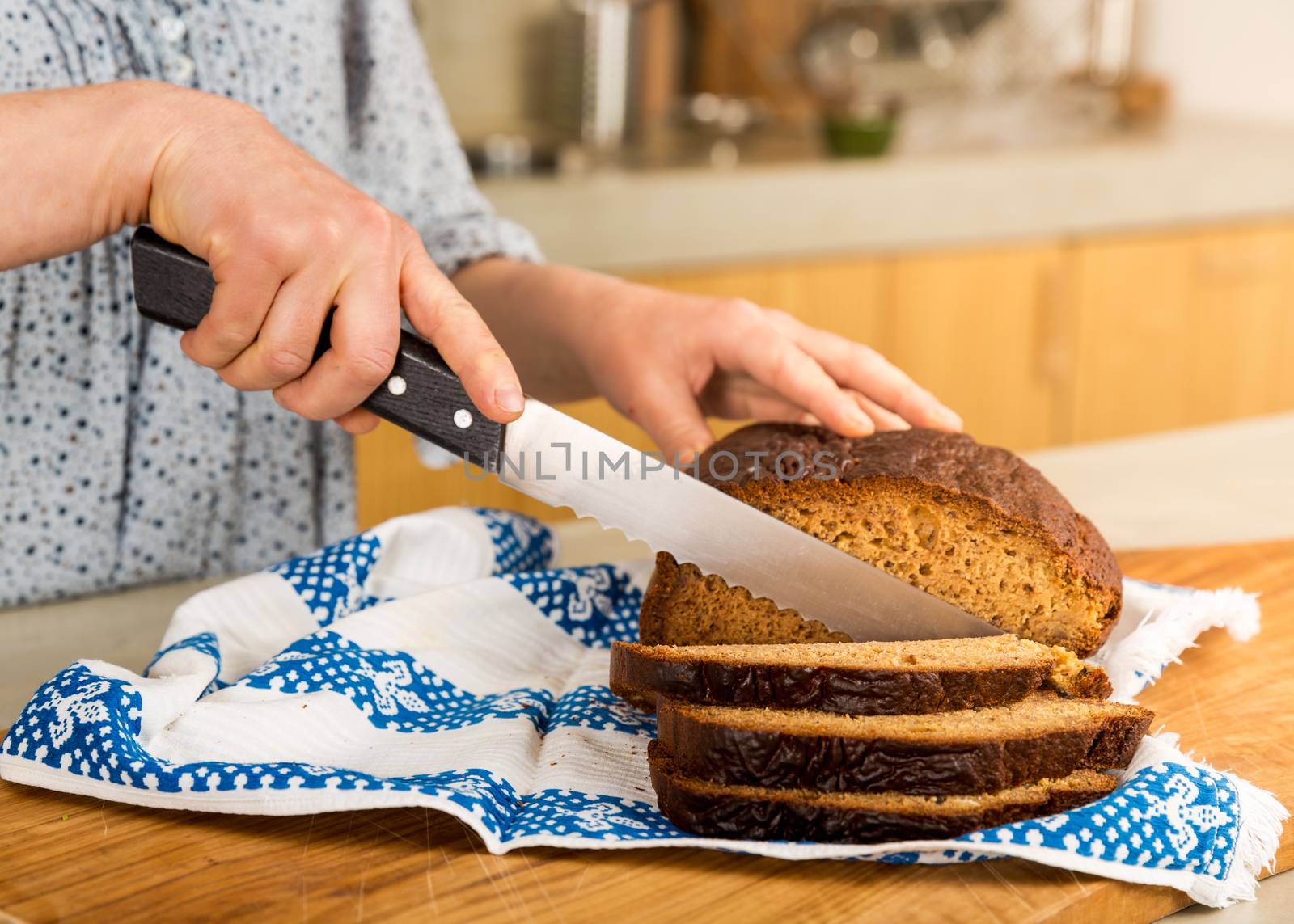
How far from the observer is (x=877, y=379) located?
1620mm

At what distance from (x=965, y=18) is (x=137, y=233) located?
3877 millimetres

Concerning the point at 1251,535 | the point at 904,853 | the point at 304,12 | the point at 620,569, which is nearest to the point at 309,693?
the point at 620,569

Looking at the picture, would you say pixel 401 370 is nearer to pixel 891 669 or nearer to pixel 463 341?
pixel 463 341

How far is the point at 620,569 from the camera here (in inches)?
65.5

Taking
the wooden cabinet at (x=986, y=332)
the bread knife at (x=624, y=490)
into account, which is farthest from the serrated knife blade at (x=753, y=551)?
the wooden cabinet at (x=986, y=332)

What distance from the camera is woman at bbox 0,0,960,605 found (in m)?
1.22

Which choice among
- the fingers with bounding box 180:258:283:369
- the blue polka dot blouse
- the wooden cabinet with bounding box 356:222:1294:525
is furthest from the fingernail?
the wooden cabinet with bounding box 356:222:1294:525

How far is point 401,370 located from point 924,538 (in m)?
0.58

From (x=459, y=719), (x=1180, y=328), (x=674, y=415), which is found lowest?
(x=1180, y=328)

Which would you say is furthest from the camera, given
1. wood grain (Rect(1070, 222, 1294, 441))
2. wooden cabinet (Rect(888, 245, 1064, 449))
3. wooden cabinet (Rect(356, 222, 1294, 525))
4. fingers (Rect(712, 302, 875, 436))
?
wood grain (Rect(1070, 222, 1294, 441))

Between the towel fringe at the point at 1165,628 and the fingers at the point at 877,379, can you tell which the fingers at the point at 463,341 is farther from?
the towel fringe at the point at 1165,628

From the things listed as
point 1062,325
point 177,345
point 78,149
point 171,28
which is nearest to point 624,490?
point 78,149

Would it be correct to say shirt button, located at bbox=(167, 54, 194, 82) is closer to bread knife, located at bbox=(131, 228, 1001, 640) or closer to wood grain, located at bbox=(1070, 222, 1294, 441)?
bread knife, located at bbox=(131, 228, 1001, 640)

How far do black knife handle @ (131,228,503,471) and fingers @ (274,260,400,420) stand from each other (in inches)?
1.0
